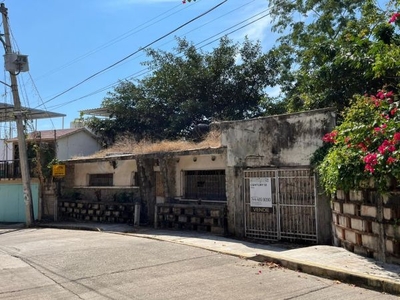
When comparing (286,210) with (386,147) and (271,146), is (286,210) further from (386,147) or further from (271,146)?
(386,147)

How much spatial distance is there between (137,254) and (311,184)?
184 inches

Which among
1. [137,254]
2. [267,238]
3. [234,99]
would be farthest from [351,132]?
[234,99]

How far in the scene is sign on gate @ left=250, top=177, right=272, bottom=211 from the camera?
11250 mm

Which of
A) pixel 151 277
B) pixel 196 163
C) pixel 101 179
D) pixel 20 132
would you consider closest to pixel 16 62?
pixel 20 132

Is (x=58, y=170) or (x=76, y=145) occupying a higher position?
(x=76, y=145)

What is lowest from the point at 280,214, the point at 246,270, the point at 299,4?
the point at 246,270

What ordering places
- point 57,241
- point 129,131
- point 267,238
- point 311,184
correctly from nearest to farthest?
point 311,184 < point 267,238 < point 57,241 < point 129,131

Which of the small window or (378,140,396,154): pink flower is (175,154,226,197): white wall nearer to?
the small window

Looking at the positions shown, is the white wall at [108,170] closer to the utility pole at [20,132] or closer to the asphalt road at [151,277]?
the utility pole at [20,132]

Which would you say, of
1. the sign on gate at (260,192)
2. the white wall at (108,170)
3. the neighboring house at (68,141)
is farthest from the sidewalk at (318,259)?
the neighboring house at (68,141)

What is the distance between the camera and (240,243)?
10664 mm

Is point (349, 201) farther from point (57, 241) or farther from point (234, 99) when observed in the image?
point (234, 99)

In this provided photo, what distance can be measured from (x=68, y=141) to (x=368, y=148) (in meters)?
19.1

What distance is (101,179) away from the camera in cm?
1833
